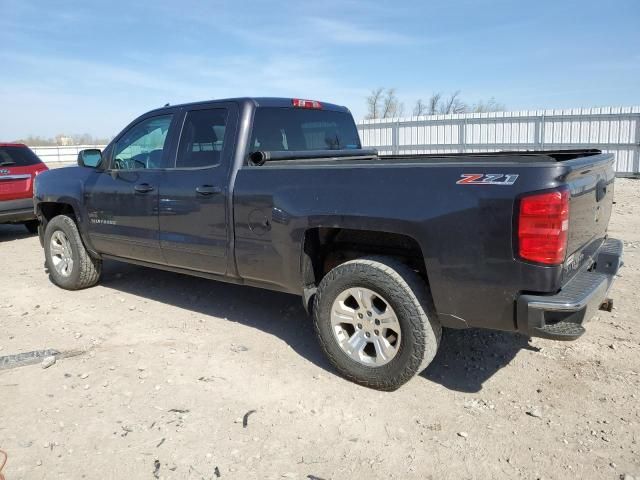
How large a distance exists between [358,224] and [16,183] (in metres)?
7.72

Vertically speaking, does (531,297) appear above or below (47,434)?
above

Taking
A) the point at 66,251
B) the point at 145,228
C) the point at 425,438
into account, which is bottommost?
the point at 425,438

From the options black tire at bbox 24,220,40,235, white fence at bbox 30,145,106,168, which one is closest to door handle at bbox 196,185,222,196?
black tire at bbox 24,220,40,235

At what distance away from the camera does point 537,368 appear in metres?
3.70

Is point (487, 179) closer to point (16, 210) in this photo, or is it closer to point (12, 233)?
point (16, 210)

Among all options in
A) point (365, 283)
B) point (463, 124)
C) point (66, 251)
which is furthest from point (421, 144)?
point (365, 283)

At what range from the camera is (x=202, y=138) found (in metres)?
4.39

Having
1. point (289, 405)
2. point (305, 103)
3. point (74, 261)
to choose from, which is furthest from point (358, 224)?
point (74, 261)

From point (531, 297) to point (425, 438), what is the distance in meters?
0.96

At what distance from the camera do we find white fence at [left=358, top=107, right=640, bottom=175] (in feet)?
52.5

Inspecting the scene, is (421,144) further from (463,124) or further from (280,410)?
(280,410)

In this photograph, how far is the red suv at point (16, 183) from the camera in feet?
28.5

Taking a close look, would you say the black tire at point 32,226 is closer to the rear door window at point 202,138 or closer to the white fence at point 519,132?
the rear door window at point 202,138

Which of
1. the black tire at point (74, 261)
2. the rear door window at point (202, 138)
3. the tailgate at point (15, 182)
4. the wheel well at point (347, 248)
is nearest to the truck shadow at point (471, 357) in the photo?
the wheel well at point (347, 248)
